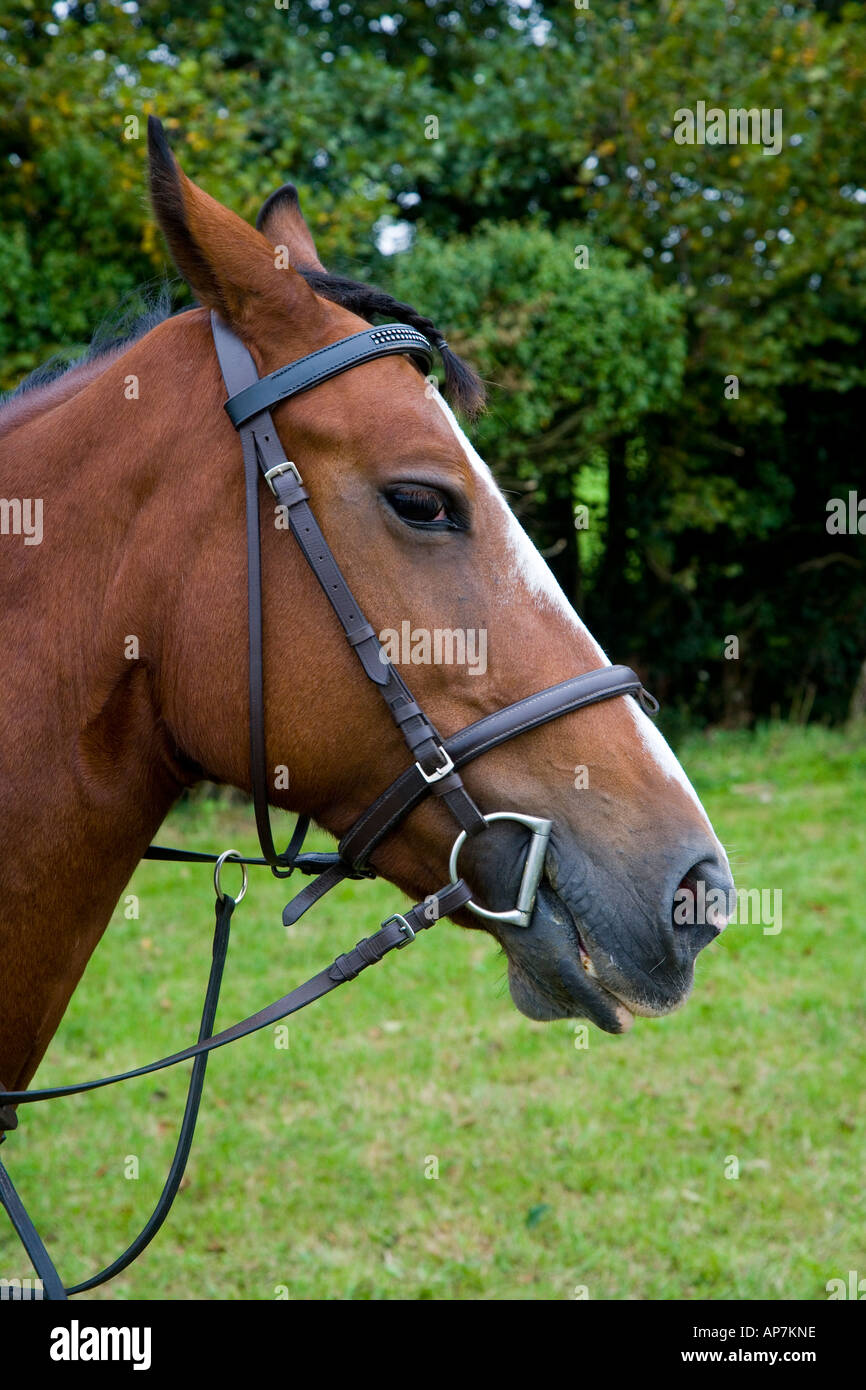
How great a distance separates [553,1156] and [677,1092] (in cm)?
79

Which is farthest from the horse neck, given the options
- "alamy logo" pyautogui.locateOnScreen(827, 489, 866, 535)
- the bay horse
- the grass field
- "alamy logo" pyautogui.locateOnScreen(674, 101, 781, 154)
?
"alamy logo" pyautogui.locateOnScreen(827, 489, 866, 535)

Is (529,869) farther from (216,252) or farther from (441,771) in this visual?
(216,252)

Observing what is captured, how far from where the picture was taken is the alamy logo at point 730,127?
339 inches

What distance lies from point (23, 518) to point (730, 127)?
864cm

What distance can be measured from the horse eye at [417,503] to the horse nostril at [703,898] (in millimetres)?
746

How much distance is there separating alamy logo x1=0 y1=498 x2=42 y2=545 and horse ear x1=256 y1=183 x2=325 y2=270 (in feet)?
2.39

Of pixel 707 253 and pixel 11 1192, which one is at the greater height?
pixel 707 253

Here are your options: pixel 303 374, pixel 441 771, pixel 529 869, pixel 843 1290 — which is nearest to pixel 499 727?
pixel 441 771

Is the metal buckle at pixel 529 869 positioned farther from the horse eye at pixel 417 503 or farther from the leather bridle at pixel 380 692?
the horse eye at pixel 417 503

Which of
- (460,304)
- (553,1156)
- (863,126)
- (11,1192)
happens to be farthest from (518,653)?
(863,126)

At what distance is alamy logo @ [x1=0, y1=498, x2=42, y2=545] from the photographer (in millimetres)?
1983

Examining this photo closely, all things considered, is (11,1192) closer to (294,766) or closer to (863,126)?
(294,766)

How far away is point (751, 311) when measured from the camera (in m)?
9.70
